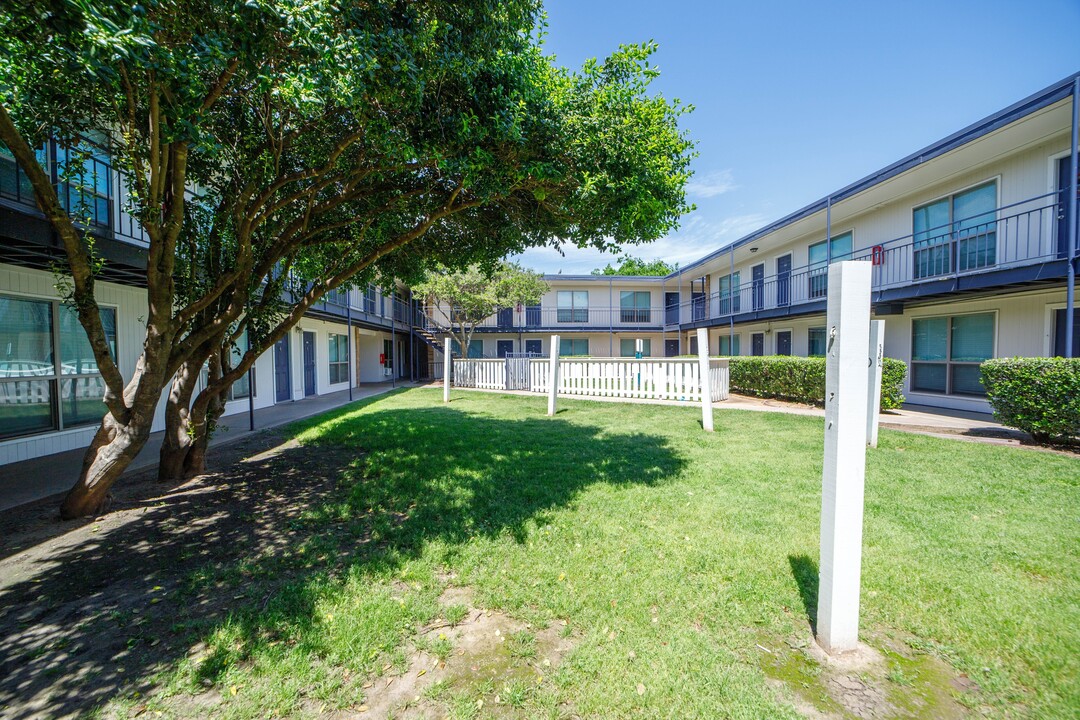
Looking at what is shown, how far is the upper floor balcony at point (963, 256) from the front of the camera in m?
8.05

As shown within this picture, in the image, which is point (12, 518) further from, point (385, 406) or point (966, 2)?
point (966, 2)

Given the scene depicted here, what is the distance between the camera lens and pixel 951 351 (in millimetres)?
10539

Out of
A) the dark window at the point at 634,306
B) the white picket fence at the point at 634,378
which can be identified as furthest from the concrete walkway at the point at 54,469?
the dark window at the point at 634,306

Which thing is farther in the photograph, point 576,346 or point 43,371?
point 576,346

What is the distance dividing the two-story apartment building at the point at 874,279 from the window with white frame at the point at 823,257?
0.05 m

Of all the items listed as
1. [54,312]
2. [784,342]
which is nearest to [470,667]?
[54,312]

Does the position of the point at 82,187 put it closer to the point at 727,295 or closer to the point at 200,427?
the point at 200,427

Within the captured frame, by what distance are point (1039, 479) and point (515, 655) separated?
20.3 ft

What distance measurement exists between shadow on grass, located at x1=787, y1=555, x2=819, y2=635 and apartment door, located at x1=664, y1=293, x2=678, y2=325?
853 inches

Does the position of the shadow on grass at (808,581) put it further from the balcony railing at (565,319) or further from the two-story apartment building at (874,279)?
the balcony railing at (565,319)

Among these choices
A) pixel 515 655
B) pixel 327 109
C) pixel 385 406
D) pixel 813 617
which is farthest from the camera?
pixel 385 406

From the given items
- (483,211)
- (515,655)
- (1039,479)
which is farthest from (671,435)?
(515,655)

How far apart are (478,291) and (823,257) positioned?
43.7 feet

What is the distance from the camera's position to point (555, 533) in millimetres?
3660
